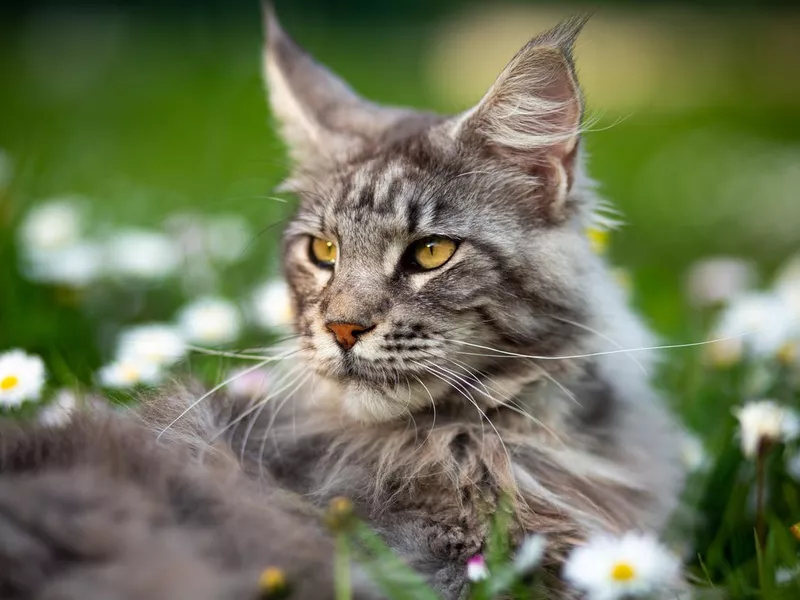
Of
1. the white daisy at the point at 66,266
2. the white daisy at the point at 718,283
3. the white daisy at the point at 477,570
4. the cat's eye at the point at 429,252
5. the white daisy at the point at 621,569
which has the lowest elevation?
the white daisy at the point at 718,283

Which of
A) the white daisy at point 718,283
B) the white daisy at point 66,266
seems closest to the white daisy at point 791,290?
the white daisy at point 718,283

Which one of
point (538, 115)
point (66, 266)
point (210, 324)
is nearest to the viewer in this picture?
point (538, 115)

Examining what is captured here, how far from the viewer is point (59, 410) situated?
1.70 meters

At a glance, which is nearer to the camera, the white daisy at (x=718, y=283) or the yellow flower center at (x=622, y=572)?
the yellow flower center at (x=622, y=572)

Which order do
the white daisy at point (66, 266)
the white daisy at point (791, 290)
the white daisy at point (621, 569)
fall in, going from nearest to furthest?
1. the white daisy at point (621, 569)
2. the white daisy at point (791, 290)
3. the white daisy at point (66, 266)

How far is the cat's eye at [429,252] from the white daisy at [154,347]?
75 cm

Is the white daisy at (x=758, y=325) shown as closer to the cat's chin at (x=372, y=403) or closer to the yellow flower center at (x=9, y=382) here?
the cat's chin at (x=372, y=403)

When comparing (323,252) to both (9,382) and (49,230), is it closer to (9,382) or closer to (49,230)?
(9,382)

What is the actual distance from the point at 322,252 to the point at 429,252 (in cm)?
30

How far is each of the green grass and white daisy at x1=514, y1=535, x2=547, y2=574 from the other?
17cm

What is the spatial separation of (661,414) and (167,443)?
1.22 metres

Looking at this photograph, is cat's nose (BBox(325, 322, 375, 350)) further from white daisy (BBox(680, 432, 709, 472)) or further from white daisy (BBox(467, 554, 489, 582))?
white daisy (BBox(680, 432, 709, 472))

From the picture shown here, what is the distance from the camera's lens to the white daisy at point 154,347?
2201 millimetres

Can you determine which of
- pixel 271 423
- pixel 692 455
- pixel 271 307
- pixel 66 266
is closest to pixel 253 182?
pixel 66 266
